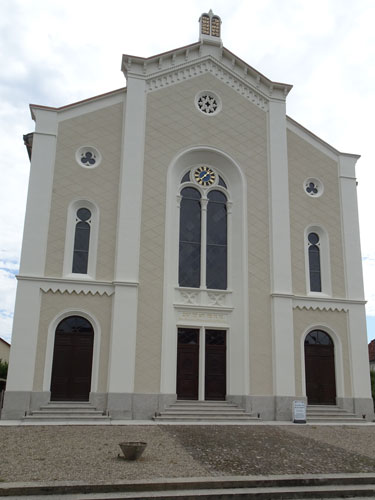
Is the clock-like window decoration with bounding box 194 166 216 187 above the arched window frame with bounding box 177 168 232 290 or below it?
above

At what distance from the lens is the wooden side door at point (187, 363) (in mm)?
18250

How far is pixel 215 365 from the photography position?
1889cm

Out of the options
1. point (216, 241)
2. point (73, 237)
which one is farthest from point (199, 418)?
point (73, 237)

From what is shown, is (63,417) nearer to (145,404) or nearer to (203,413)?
(145,404)

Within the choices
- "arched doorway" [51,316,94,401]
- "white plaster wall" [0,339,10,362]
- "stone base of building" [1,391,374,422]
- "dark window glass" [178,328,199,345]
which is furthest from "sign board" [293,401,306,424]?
"white plaster wall" [0,339,10,362]

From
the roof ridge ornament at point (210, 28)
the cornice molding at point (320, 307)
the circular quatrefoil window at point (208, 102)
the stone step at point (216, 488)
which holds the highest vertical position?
the roof ridge ornament at point (210, 28)

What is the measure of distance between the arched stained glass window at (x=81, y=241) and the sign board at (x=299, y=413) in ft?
30.7

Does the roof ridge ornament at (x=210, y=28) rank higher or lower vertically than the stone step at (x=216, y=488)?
higher

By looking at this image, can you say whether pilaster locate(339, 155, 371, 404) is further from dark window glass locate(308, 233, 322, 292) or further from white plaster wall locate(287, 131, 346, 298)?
dark window glass locate(308, 233, 322, 292)

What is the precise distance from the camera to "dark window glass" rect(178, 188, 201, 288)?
63.9 feet

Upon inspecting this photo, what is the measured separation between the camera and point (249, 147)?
21.0 m

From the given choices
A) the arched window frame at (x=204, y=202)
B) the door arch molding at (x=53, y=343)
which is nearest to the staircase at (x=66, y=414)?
the door arch molding at (x=53, y=343)

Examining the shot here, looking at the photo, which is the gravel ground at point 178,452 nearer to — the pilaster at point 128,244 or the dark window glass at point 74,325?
the pilaster at point 128,244

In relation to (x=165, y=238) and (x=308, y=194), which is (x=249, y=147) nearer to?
(x=308, y=194)
